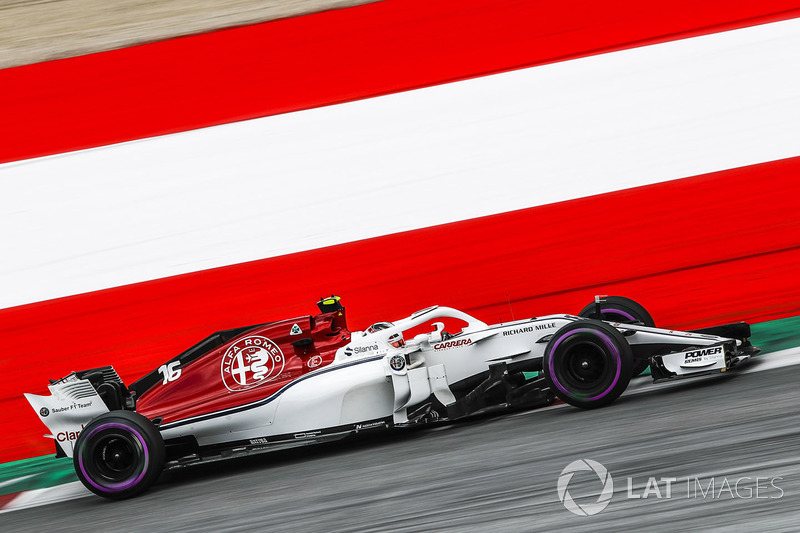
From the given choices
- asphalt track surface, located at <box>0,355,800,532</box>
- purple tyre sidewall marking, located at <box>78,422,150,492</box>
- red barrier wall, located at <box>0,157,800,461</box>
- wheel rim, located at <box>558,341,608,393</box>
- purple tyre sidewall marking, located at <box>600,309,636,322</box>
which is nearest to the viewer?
asphalt track surface, located at <box>0,355,800,532</box>

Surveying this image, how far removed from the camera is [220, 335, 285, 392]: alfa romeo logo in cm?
529

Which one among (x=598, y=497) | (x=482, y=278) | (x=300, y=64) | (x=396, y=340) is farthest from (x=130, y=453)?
(x=300, y=64)

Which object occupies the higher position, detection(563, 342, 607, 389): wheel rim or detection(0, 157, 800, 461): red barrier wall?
detection(0, 157, 800, 461): red barrier wall

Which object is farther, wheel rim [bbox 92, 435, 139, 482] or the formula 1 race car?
wheel rim [bbox 92, 435, 139, 482]

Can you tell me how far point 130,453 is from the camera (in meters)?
5.02

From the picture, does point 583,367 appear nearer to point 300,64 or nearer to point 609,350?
point 609,350

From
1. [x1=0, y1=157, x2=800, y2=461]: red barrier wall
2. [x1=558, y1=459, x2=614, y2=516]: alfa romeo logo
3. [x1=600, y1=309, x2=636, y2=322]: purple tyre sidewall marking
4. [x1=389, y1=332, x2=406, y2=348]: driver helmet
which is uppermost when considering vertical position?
[x1=0, y1=157, x2=800, y2=461]: red barrier wall

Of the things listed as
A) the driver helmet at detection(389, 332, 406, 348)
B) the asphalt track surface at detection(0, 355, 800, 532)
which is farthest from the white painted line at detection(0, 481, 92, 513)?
the driver helmet at detection(389, 332, 406, 348)

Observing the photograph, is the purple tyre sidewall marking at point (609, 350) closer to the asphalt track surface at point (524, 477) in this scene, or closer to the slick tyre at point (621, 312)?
the asphalt track surface at point (524, 477)

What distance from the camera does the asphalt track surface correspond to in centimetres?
328

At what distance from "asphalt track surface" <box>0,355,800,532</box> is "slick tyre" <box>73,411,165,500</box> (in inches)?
4.4

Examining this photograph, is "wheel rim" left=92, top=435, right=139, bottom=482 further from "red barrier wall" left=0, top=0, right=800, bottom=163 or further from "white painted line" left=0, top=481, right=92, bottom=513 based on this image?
"red barrier wall" left=0, top=0, right=800, bottom=163

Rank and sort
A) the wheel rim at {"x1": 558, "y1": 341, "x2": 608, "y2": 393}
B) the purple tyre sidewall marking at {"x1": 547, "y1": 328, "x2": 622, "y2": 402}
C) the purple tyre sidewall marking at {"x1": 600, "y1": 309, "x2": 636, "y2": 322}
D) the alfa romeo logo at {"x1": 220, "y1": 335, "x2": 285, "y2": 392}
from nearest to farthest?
1. the purple tyre sidewall marking at {"x1": 547, "y1": 328, "x2": 622, "y2": 402}
2. the wheel rim at {"x1": 558, "y1": 341, "x2": 608, "y2": 393}
3. the alfa romeo logo at {"x1": 220, "y1": 335, "x2": 285, "y2": 392}
4. the purple tyre sidewall marking at {"x1": 600, "y1": 309, "x2": 636, "y2": 322}

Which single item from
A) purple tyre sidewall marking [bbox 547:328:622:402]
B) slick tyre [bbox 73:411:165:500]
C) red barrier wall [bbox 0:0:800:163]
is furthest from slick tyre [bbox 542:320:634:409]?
red barrier wall [bbox 0:0:800:163]
